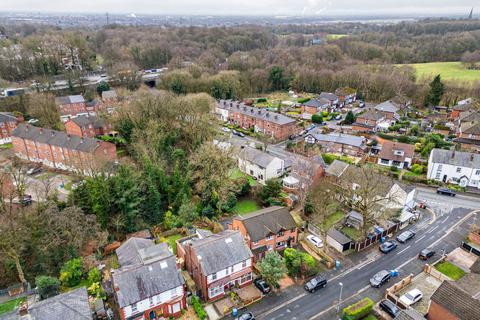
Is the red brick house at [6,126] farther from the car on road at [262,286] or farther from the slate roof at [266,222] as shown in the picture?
the car on road at [262,286]

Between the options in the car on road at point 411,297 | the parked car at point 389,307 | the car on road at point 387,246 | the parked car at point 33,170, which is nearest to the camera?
the parked car at point 389,307

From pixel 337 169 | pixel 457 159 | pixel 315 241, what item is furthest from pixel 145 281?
pixel 457 159

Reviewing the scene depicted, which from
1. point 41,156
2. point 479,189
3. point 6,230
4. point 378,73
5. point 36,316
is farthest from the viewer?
point 378,73

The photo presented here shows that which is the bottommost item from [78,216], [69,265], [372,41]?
[69,265]

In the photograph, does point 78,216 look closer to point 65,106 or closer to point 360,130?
point 65,106

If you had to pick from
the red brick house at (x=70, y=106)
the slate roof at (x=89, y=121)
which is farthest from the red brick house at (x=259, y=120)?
the red brick house at (x=70, y=106)

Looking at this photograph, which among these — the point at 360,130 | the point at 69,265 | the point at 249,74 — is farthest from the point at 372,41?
the point at 69,265

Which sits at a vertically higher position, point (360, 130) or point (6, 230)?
point (6, 230)

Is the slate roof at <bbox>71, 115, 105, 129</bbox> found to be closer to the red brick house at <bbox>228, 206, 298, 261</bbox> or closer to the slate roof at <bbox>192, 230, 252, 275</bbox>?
the red brick house at <bbox>228, 206, 298, 261</bbox>
